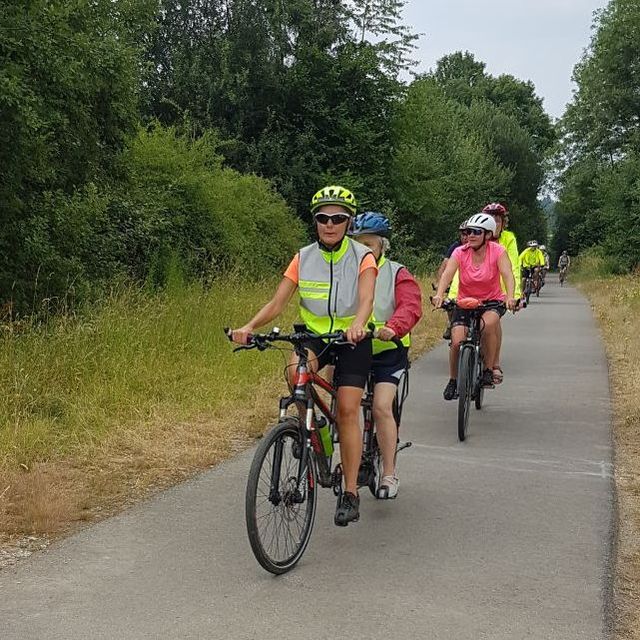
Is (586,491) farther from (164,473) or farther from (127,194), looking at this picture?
(127,194)

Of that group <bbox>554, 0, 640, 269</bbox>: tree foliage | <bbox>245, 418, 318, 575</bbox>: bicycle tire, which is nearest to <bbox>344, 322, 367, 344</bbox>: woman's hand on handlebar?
<bbox>245, 418, 318, 575</bbox>: bicycle tire

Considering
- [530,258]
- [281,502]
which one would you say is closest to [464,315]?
[281,502]

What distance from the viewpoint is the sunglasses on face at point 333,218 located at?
481 cm

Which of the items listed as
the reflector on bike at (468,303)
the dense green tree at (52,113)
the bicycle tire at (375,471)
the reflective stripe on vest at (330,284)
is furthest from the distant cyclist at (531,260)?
the reflective stripe on vest at (330,284)

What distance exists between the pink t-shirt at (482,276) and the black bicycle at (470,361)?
172 mm

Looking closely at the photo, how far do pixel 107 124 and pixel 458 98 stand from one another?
67.0 metres

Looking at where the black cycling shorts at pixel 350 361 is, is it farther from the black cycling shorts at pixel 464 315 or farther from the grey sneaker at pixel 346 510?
the black cycling shorts at pixel 464 315

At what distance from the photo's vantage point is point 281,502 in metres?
4.53

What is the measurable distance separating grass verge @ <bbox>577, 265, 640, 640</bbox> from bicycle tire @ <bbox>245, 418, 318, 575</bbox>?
5.06ft

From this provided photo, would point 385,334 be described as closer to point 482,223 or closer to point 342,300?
point 342,300

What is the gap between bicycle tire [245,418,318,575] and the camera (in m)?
4.25

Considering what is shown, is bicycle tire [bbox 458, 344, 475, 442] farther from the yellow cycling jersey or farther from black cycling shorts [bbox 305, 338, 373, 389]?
the yellow cycling jersey

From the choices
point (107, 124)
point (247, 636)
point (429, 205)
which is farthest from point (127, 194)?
point (429, 205)

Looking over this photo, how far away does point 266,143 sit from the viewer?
2836 cm
